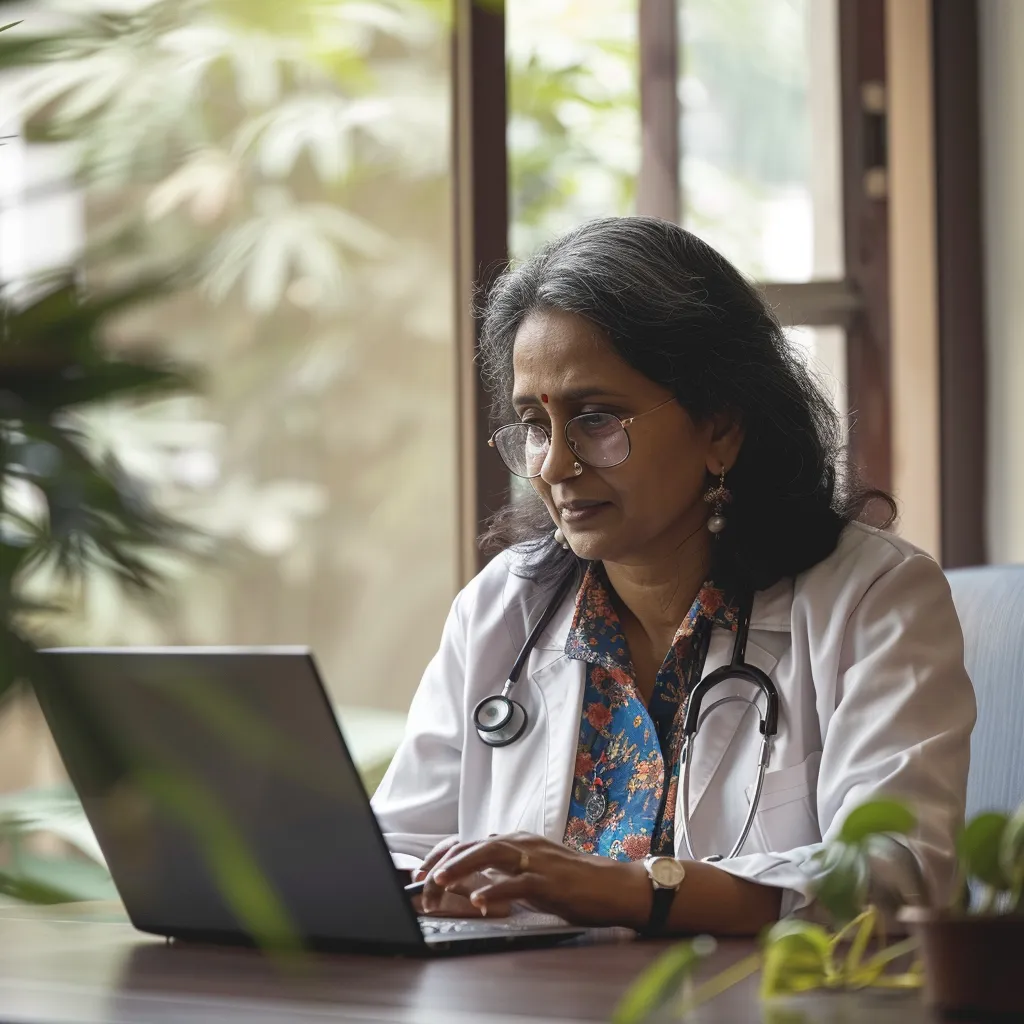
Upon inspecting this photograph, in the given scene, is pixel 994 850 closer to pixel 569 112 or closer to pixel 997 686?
pixel 997 686

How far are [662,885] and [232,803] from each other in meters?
0.58

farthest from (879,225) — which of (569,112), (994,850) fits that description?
(994,850)

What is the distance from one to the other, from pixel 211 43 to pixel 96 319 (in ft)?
0.79

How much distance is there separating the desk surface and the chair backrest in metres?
0.65

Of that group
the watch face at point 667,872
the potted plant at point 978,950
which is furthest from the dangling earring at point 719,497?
the potted plant at point 978,950

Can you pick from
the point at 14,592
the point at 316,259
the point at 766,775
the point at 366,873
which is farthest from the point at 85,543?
the point at 316,259

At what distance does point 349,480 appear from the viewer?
2.65m

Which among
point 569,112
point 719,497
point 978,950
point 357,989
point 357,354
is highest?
point 569,112

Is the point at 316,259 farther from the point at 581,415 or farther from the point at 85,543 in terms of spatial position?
the point at 85,543

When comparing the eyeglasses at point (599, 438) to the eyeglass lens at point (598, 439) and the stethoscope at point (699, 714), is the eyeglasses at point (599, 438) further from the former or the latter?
the stethoscope at point (699, 714)

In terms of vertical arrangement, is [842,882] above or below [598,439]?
below

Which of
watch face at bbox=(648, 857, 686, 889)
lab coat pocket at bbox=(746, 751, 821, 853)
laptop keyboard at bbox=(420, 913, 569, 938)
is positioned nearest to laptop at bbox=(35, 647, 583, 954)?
laptop keyboard at bbox=(420, 913, 569, 938)

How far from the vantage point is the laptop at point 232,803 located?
45cm

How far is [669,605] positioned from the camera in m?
1.91
